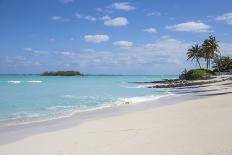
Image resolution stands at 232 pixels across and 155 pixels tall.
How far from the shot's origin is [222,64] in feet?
255

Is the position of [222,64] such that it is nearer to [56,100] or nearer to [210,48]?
[210,48]

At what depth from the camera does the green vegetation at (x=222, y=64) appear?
252ft

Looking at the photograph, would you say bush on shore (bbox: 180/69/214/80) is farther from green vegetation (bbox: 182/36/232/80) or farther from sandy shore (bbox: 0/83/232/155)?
sandy shore (bbox: 0/83/232/155)

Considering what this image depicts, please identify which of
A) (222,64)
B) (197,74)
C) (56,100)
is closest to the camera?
(56,100)

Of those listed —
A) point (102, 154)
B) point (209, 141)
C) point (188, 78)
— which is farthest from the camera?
point (188, 78)

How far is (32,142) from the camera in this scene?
9.02 m

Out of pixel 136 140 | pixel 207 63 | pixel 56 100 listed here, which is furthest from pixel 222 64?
pixel 136 140

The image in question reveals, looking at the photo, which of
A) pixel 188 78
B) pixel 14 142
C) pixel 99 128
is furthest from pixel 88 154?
pixel 188 78

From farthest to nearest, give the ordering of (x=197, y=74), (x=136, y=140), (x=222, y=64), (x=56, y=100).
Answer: (x=222, y=64) < (x=197, y=74) < (x=56, y=100) < (x=136, y=140)

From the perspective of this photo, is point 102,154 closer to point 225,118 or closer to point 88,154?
point 88,154

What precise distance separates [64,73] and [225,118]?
7497 inches

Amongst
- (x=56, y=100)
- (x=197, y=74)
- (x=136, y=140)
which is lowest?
(x=56, y=100)

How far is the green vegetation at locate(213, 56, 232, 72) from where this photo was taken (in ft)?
252

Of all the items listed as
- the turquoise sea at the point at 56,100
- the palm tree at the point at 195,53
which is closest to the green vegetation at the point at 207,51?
the palm tree at the point at 195,53
